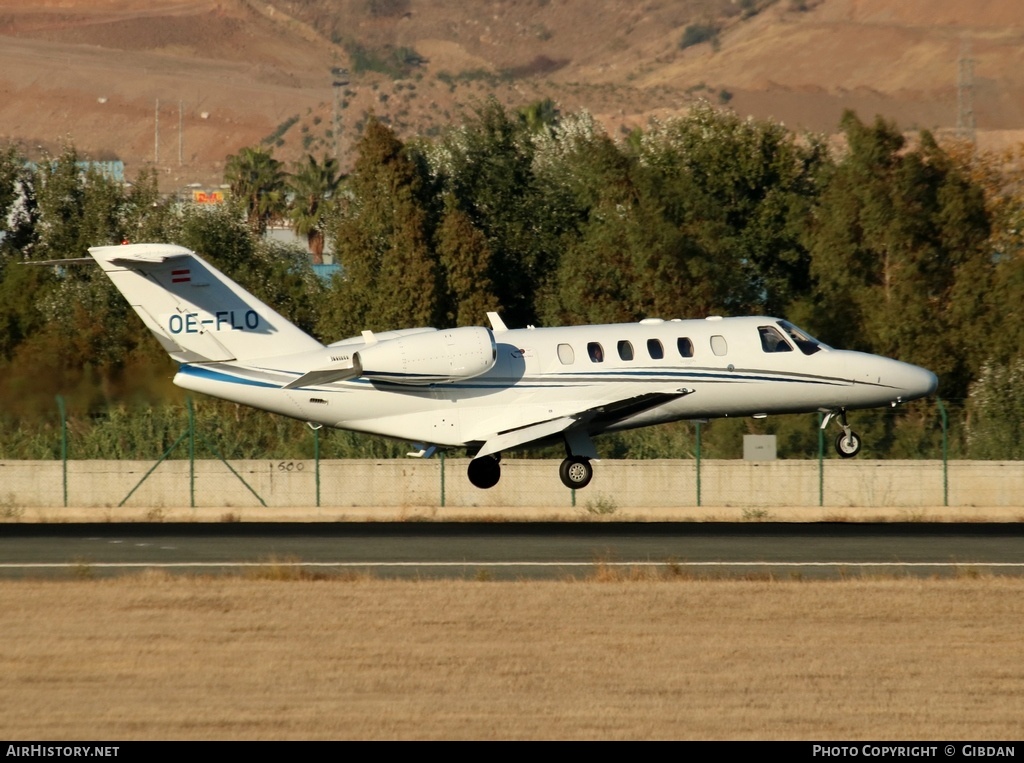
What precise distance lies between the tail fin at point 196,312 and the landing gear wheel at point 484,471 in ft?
13.2

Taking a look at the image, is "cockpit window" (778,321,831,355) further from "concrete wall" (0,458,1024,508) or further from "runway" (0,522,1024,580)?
"concrete wall" (0,458,1024,508)

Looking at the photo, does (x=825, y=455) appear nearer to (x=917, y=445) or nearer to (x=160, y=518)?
(x=917, y=445)

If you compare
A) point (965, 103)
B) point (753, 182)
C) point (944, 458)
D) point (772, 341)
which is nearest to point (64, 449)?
point (772, 341)

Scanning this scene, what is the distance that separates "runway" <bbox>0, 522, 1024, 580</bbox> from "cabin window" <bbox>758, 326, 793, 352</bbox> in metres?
3.81

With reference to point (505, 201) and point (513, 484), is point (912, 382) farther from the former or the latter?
point (505, 201)

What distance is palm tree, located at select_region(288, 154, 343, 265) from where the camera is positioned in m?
101

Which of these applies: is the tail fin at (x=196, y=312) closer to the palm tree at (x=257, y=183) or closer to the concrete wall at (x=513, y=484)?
the concrete wall at (x=513, y=484)

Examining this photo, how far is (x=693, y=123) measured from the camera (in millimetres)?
66188

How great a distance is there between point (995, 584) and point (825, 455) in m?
16.5

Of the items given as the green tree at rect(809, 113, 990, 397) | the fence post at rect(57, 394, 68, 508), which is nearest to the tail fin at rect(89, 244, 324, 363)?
the fence post at rect(57, 394, 68, 508)

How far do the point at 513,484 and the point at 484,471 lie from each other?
345 inches

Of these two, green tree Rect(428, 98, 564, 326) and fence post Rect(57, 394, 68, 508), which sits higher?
green tree Rect(428, 98, 564, 326)

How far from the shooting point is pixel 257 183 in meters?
106

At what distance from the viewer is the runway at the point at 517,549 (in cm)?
2741
